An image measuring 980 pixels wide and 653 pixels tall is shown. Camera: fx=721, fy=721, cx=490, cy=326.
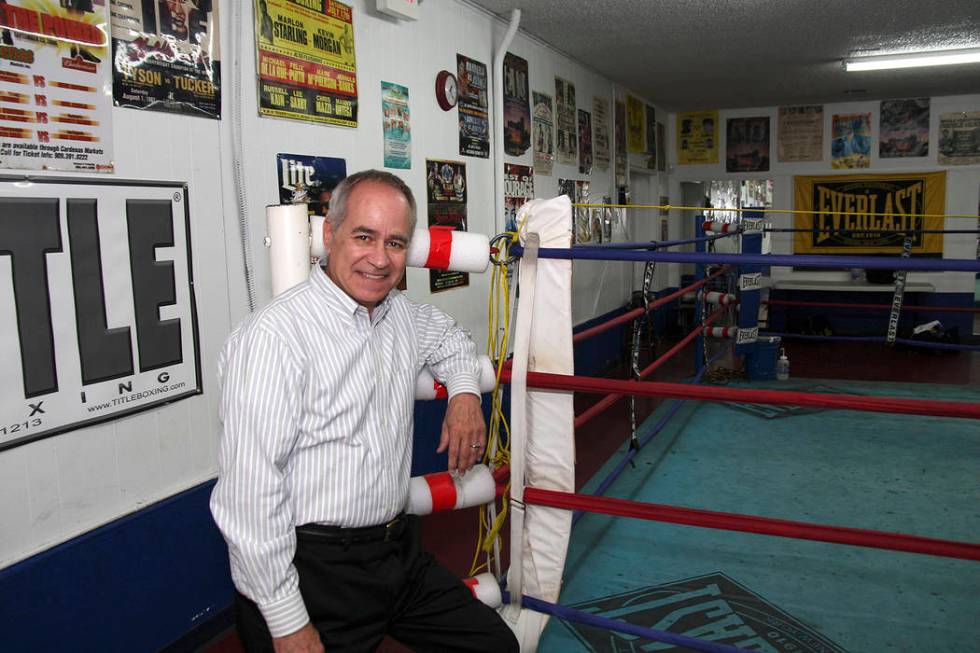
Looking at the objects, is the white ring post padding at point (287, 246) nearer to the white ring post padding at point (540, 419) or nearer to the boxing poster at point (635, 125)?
the white ring post padding at point (540, 419)

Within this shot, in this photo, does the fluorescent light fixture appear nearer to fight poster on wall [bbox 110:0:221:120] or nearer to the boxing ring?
the boxing ring

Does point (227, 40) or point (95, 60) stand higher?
point (227, 40)

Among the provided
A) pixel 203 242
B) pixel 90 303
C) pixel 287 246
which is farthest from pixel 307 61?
pixel 287 246

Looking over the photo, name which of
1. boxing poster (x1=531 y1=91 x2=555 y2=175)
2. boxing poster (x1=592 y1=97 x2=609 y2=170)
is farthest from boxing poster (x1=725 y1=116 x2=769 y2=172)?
boxing poster (x1=531 y1=91 x2=555 y2=175)

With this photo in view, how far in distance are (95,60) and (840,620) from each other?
290 cm

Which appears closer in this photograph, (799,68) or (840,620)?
(840,620)

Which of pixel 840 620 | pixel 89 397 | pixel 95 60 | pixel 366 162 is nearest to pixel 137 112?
pixel 95 60

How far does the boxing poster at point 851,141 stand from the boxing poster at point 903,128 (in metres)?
0.15

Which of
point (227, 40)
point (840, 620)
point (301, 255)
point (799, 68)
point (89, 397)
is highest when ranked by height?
point (799, 68)

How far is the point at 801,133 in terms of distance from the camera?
342 inches

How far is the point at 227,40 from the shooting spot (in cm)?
252

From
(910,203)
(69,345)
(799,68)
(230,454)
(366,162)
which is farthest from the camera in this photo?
(910,203)

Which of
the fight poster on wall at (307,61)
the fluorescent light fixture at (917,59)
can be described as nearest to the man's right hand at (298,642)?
the fight poster on wall at (307,61)

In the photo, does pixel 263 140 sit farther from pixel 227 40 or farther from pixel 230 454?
pixel 230 454
